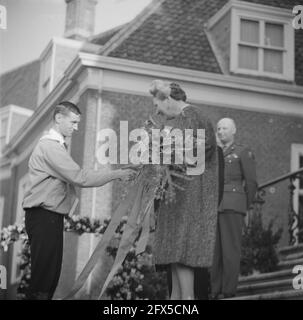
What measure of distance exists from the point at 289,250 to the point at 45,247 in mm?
2315

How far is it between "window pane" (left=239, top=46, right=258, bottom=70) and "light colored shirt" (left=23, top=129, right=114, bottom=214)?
2.29 m

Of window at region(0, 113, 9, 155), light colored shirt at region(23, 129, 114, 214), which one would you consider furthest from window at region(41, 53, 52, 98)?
light colored shirt at region(23, 129, 114, 214)

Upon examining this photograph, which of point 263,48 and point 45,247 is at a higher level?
point 263,48

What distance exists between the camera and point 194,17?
6.16 meters

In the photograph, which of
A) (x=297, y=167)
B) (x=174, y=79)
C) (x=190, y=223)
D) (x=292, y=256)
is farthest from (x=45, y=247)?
(x=297, y=167)

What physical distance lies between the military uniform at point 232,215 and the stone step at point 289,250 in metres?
0.62

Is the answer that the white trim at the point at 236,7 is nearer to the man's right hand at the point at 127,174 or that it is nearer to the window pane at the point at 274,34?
the window pane at the point at 274,34

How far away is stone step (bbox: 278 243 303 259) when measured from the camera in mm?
5500

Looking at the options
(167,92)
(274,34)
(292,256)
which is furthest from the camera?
(274,34)

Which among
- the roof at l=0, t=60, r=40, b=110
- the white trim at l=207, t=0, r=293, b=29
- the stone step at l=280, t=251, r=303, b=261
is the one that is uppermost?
the white trim at l=207, t=0, r=293, b=29

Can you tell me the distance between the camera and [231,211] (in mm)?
5004

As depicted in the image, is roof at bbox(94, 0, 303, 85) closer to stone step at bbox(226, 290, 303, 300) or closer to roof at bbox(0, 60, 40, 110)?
roof at bbox(0, 60, 40, 110)

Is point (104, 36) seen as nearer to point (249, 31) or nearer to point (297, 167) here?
point (249, 31)
